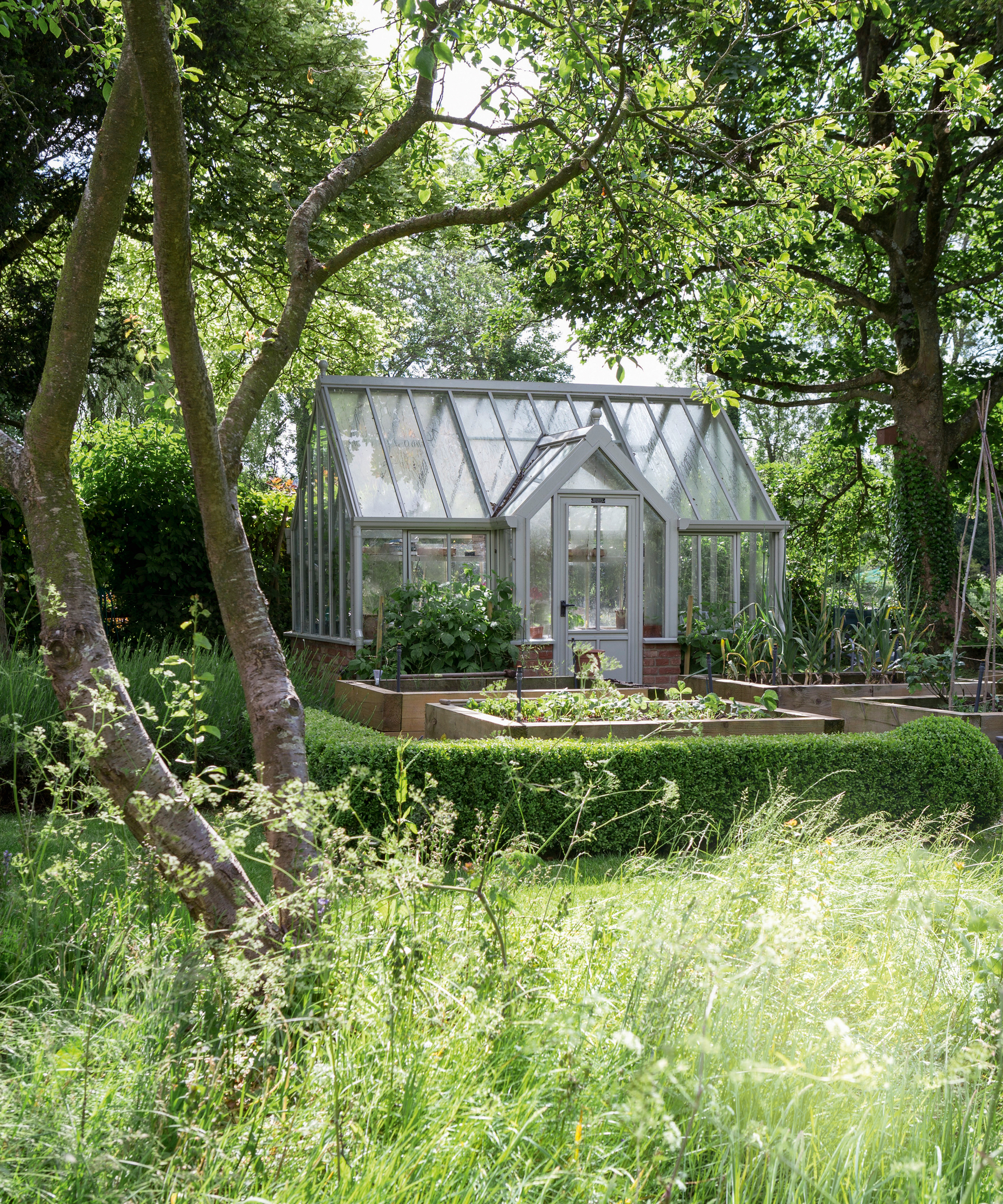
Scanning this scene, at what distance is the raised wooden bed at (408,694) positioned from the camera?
27.7 ft

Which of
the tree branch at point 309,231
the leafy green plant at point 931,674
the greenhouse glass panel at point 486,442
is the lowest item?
the leafy green plant at point 931,674

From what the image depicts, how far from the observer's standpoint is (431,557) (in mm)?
12891

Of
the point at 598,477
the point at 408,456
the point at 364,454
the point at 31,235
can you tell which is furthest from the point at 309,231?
the point at 31,235

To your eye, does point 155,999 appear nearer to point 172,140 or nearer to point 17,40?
point 172,140

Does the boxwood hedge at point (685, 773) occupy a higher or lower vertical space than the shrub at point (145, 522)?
lower

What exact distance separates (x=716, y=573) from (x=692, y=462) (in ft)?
5.43

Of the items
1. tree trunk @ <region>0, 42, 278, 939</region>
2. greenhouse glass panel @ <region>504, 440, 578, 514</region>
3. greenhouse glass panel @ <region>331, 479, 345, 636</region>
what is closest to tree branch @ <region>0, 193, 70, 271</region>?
greenhouse glass panel @ <region>331, 479, 345, 636</region>

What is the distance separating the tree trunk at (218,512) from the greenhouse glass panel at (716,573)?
36.7 feet

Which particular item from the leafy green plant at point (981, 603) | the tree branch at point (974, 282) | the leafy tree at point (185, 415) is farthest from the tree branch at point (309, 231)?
the tree branch at point (974, 282)

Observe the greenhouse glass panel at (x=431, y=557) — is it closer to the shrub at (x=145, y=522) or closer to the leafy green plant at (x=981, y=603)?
the shrub at (x=145, y=522)

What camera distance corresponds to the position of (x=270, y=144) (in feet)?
43.7

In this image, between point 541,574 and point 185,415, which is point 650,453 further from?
point 185,415

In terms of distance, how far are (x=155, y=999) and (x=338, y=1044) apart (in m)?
0.48

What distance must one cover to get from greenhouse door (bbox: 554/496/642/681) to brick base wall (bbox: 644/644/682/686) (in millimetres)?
178
